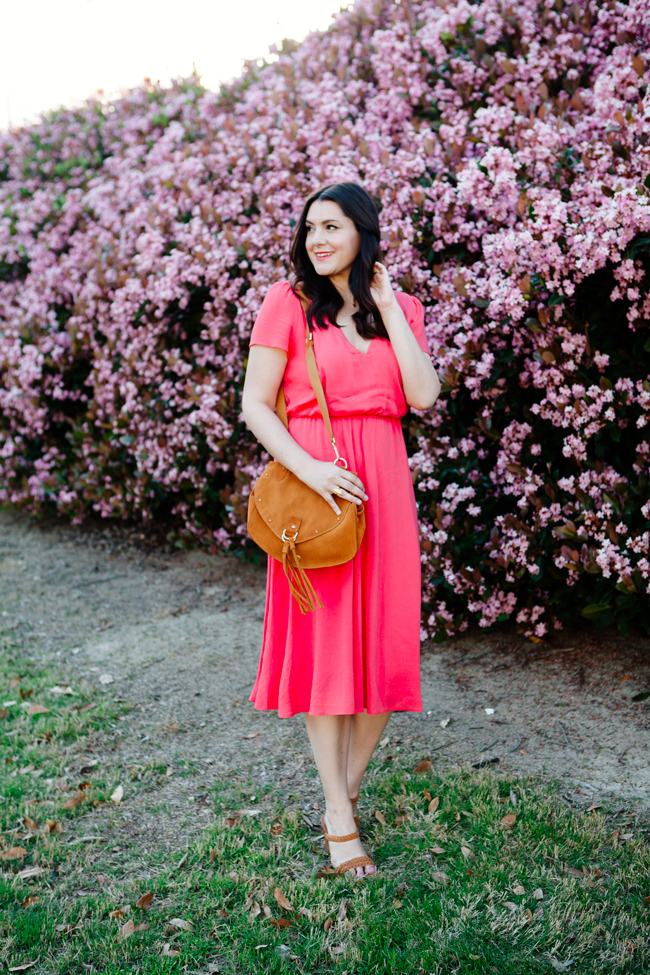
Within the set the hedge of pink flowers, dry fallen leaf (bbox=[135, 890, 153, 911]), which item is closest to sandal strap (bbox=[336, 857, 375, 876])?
dry fallen leaf (bbox=[135, 890, 153, 911])

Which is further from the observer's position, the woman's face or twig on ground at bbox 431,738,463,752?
twig on ground at bbox 431,738,463,752

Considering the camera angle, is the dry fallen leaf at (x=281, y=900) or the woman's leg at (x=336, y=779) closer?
the dry fallen leaf at (x=281, y=900)

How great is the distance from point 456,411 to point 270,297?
169 cm

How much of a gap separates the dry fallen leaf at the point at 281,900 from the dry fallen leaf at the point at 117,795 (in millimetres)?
922

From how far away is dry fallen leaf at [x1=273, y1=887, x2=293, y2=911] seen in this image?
237 cm

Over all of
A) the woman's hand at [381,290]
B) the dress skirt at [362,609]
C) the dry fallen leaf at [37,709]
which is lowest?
the dry fallen leaf at [37,709]

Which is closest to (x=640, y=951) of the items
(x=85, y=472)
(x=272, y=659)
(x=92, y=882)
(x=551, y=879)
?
(x=551, y=879)

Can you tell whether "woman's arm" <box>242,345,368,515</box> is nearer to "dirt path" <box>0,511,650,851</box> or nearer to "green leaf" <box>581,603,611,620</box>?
"dirt path" <box>0,511,650,851</box>

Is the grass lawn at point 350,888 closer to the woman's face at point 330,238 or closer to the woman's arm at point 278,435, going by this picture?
the woman's arm at point 278,435

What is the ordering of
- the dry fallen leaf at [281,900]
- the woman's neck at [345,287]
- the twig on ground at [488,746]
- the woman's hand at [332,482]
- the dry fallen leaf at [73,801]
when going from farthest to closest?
the twig on ground at [488,746]
the dry fallen leaf at [73,801]
the woman's neck at [345,287]
the dry fallen leaf at [281,900]
the woman's hand at [332,482]

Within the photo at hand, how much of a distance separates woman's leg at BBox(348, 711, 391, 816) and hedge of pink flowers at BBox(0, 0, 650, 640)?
1279 millimetres

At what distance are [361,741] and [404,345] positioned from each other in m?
1.36

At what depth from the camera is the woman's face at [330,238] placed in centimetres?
241

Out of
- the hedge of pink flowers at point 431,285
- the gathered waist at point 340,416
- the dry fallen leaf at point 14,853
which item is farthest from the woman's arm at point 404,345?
the dry fallen leaf at point 14,853
